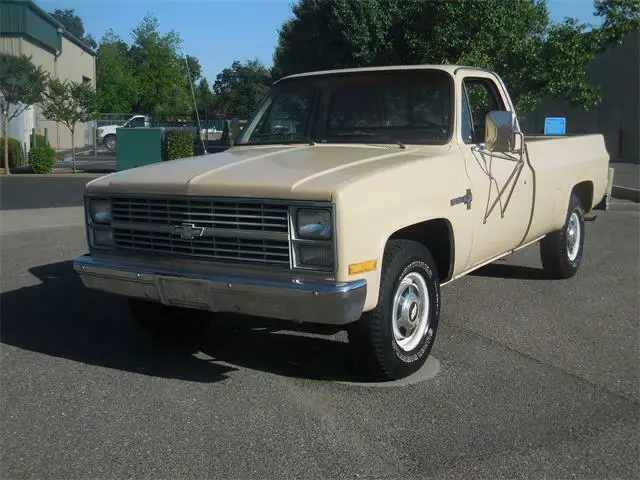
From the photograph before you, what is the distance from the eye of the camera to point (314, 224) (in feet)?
12.7

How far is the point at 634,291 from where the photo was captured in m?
6.86

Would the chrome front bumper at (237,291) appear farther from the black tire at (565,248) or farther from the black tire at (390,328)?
the black tire at (565,248)

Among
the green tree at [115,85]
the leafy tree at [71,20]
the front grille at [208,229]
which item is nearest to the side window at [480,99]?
the front grille at [208,229]

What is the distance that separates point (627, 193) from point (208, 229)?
14.6m

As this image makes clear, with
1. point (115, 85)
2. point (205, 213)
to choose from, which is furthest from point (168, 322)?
point (115, 85)

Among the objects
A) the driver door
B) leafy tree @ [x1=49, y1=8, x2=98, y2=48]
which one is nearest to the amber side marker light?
the driver door

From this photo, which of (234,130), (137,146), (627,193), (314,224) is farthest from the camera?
(137,146)

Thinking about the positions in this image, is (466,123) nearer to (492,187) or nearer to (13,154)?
(492,187)

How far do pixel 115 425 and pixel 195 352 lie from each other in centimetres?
130

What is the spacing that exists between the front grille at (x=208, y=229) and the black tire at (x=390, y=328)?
61cm

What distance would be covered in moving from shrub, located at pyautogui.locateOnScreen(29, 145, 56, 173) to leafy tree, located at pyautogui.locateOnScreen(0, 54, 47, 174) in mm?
914

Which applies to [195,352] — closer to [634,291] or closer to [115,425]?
[115,425]

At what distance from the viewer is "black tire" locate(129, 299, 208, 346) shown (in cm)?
526

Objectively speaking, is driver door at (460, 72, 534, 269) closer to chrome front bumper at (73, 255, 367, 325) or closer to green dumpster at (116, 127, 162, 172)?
chrome front bumper at (73, 255, 367, 325)
